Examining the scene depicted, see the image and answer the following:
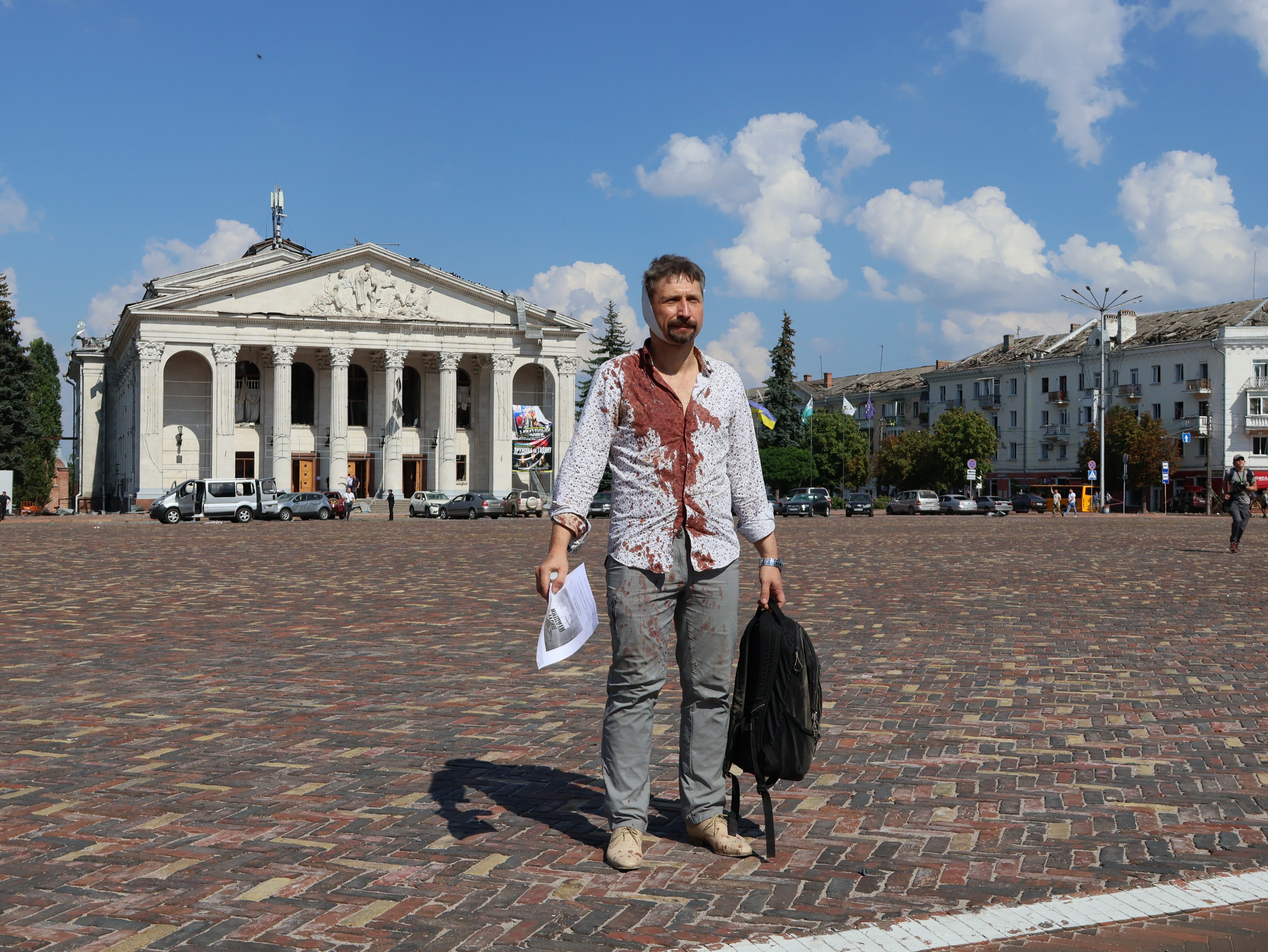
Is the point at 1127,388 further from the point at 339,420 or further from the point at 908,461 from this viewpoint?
the point at 339,420

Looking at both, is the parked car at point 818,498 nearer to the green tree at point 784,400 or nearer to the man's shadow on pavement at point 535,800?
the green tree at point 784,400

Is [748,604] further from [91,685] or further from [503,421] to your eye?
[503,421]

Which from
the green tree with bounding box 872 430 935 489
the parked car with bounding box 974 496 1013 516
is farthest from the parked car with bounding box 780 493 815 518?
the green tree with bounding box 872 430 935 489

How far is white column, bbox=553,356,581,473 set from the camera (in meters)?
77.4

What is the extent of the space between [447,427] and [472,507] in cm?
1672

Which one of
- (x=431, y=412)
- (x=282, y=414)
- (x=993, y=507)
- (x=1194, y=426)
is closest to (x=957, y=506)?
(x=993, y=507)

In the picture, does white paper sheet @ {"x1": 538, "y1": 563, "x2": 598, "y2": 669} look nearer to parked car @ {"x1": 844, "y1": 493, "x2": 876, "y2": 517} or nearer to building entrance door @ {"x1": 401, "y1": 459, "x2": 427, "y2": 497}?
parked car @ {"x1": 844, "y1": 493, "x2": 876, "y2": 517}

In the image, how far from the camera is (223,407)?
69.2 m

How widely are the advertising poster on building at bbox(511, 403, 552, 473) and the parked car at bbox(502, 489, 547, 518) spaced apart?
33.2 ft

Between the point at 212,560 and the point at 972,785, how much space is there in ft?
59.8

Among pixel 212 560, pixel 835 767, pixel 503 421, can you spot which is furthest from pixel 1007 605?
pixel 503 421

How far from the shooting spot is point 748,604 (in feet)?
41.9

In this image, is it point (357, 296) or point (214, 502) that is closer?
point (214, 502)

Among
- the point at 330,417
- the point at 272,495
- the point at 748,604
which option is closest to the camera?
the point at 748,604
